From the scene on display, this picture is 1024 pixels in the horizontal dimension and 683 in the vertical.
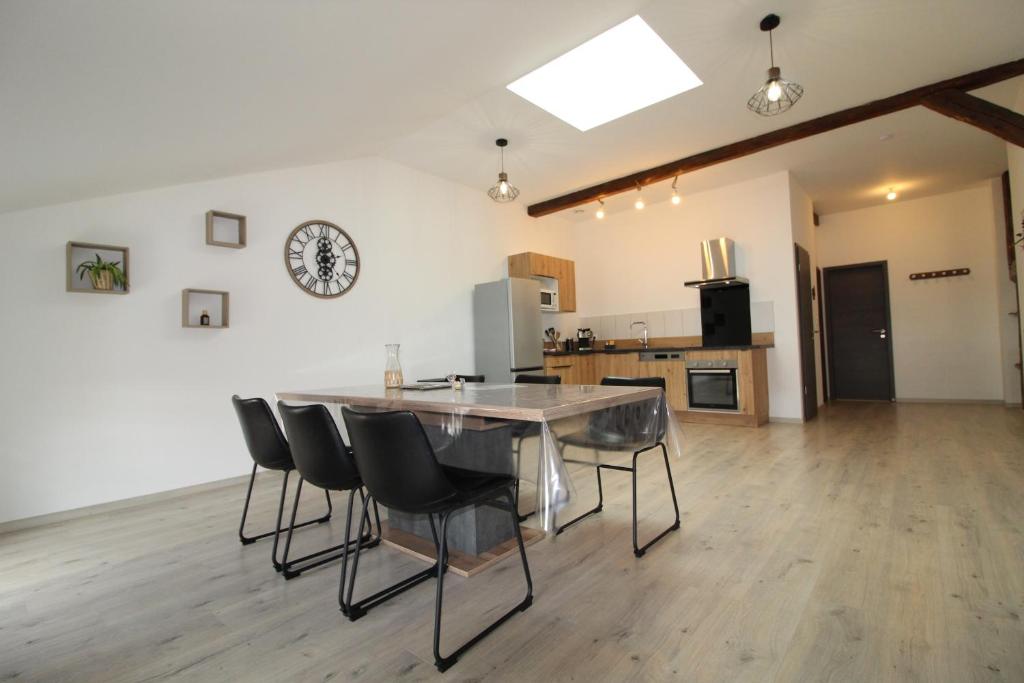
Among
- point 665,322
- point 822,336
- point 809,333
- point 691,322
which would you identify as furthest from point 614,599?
point 822,336

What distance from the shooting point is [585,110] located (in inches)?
149

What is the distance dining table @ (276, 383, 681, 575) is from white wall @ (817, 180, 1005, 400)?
6510 mm

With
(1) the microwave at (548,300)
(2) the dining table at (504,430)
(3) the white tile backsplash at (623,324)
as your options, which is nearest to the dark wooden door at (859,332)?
(3) the white tile backsplash at (623,324)

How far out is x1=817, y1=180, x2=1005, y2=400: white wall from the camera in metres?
6.03

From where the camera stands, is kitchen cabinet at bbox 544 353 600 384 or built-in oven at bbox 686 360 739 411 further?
kitchen cabinet at bbox 544 353 600 384

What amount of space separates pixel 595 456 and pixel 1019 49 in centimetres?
405

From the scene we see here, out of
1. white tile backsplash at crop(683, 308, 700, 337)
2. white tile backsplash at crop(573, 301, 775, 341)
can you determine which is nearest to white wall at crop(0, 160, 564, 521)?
white tile backsplash at crop(573, 301, 775, 341)

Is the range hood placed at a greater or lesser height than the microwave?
greater

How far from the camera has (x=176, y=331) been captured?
3348 mm

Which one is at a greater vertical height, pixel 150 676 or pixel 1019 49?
pixel 1019 49

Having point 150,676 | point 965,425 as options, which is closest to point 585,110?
point 150,676

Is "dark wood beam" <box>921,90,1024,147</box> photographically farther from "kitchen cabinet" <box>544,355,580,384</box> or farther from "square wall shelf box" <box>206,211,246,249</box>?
"square wall shelf box" <box>206,211,246,249</box>

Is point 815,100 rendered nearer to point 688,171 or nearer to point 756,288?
point 688,171

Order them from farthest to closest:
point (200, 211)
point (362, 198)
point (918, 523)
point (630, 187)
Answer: point (630, 187)
point (362, 198)
point (200, 211)
point (918, 523)
